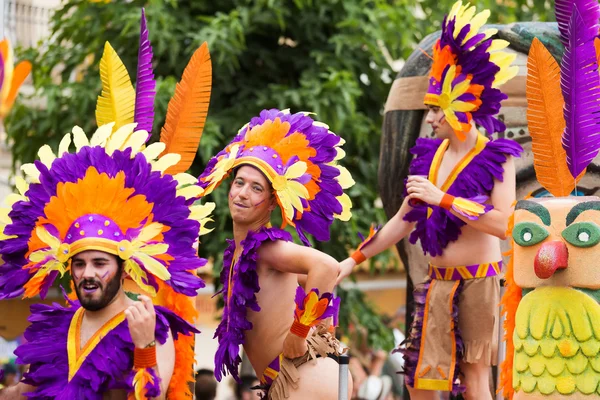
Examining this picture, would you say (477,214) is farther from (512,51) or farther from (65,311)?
(65,311)

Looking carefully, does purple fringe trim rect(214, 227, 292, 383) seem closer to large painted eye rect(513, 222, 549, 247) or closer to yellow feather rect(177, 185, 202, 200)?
yellow feather rect(177, 185, 202, 200)

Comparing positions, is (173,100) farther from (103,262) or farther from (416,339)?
(416,339)

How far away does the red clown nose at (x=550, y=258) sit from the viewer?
192 inches

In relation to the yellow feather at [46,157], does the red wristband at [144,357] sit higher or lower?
lower

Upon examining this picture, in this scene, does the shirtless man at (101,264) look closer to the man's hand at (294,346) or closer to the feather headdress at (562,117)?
the man's hand at (294,346)

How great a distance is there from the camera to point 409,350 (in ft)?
21.3

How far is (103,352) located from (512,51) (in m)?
3.33

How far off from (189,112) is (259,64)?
394 cm

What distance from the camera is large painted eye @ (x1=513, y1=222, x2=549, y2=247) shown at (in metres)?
4.97

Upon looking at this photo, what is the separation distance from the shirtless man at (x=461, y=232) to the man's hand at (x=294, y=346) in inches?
38.6

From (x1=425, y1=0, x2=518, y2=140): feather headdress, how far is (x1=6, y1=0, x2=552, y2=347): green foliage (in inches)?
103

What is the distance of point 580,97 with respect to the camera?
515cm

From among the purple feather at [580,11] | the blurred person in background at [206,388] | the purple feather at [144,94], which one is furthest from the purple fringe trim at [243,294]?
the blurred person in background at [206,388]

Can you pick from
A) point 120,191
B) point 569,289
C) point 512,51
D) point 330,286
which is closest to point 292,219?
point 330,286
